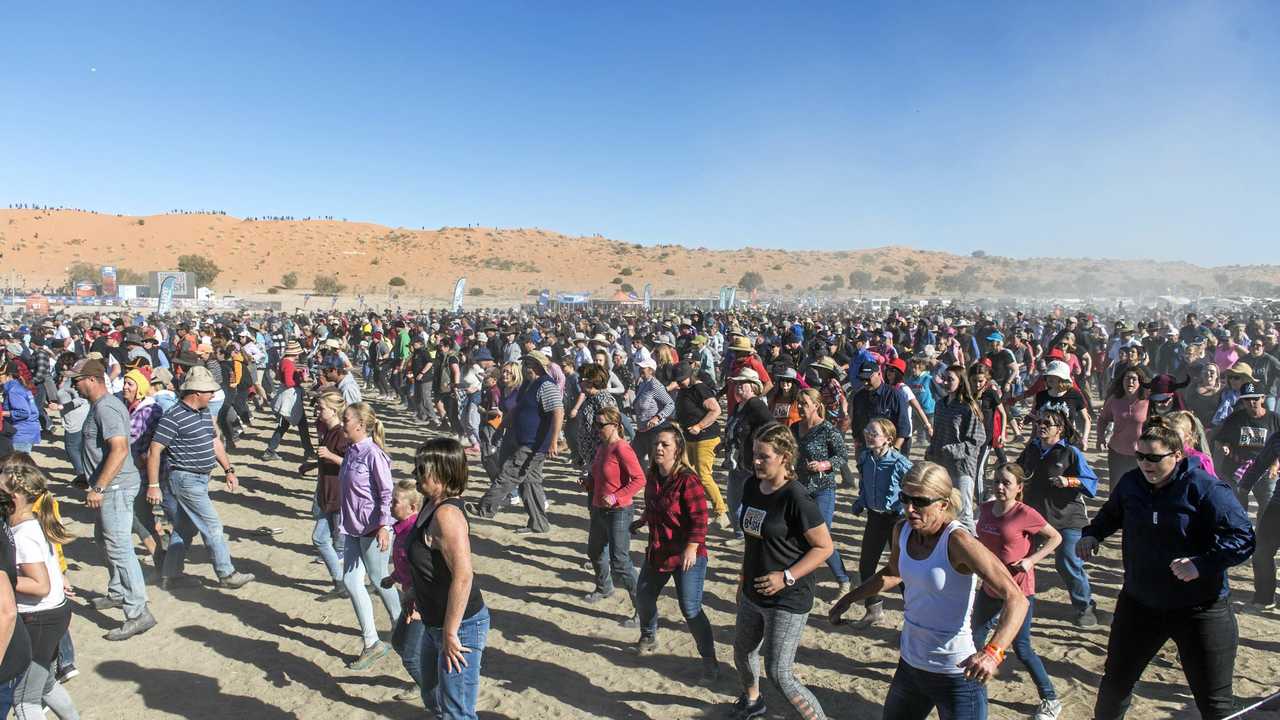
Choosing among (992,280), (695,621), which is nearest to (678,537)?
(695,621)

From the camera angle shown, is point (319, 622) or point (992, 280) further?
point (992, 280)

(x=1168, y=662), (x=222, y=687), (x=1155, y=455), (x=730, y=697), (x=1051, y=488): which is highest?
(x=1155, y=455)

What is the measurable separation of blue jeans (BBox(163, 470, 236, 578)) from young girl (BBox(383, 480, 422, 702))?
252cm

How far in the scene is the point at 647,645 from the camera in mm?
4836

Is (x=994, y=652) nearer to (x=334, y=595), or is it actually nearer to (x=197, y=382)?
(x=334, y=595)

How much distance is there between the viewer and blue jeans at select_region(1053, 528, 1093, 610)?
480 centimetres

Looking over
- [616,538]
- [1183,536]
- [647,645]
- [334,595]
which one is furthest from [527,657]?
[1183,536]

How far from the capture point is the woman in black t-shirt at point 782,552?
334cm

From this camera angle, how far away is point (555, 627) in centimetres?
535

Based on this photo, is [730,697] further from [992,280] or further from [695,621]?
[992,280]

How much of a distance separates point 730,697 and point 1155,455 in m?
2.57

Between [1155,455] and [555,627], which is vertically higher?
[1155,455]

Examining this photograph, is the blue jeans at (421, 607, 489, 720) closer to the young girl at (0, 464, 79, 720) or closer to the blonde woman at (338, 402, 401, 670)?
the blonde woman at (338, 402, 401, 670)

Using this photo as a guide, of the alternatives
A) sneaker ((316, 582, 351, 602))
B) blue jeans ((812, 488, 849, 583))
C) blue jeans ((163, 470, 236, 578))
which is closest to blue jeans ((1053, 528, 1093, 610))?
blue jeans ((812, 488, 849, 583))
